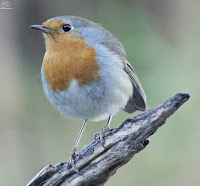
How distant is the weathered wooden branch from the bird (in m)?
0.15

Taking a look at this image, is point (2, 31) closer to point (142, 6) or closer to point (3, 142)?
point (3, 142)

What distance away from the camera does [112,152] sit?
11.6 ft

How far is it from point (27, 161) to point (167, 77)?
8.58 feet

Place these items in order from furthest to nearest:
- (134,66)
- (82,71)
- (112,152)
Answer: (134,66)
(82,71)
(112,152)

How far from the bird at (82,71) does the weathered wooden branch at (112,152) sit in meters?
0.15

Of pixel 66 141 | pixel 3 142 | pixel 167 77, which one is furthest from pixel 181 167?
pixel 3 142

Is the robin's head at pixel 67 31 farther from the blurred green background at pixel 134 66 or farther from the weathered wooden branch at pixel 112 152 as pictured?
the blurred green background at pixel 134 66

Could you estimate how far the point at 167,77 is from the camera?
20.6ft

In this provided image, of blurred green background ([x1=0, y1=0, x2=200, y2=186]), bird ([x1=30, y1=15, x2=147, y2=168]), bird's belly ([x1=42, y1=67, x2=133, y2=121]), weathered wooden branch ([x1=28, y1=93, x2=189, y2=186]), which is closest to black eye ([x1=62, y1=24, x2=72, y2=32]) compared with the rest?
bird ([x1=30, y1=15, x2=147, y2=168])

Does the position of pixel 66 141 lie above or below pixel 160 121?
above

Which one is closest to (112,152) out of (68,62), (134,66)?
(68,62)

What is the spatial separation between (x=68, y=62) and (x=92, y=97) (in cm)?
41

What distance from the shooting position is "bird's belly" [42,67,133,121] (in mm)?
3984

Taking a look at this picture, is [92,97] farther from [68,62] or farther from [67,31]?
[67,31]
